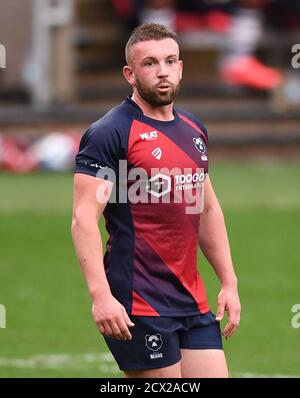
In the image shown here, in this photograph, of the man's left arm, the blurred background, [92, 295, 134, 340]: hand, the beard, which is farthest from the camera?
the blurred background

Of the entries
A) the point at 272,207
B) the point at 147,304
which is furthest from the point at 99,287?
the point at 272,207

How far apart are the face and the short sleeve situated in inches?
10.6

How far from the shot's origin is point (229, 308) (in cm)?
648

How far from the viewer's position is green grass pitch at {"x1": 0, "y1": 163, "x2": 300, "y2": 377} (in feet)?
31.2

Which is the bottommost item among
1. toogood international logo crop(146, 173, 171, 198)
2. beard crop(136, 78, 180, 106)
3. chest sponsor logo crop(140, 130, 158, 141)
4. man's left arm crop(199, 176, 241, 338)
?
man's left arm crop(199, 176, 241, 338)

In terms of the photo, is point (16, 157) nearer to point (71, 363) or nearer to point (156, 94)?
point (71, 363)

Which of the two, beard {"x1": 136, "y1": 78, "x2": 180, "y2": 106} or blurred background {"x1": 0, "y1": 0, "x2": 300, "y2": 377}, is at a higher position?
beard {"x1": 136, "y1": 78, "x2": 180, "y2": 106}

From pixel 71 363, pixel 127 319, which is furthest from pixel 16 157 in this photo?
pixel 127 319

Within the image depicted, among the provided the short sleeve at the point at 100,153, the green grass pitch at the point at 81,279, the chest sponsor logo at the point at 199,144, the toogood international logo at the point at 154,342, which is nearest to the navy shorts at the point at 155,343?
the toogood international logo at the point at 154,342

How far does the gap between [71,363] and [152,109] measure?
3477 millimetres

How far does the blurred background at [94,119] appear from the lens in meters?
10.3

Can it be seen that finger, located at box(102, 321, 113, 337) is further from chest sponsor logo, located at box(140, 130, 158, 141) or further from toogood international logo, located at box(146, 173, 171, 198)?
chest sponsor logo, located at box(140, 130, 158, 141)

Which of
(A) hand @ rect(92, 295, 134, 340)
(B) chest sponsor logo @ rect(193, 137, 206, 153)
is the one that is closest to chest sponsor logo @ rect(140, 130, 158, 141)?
(B) chest sponsor logo @ rect(193, 137, 206, 153)
